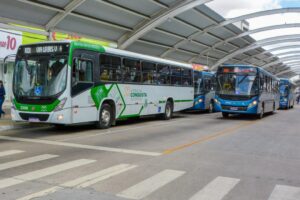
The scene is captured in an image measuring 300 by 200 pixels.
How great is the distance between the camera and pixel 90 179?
6578 millimetres

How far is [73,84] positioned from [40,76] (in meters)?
1.18

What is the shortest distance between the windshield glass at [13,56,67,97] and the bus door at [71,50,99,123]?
1.41 ft

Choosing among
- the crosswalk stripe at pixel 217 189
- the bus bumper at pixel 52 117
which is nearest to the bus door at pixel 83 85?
the bus bumper at pixel 52 117

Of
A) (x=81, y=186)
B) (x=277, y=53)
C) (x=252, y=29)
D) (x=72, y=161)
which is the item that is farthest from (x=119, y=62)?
(x=277, y=53)

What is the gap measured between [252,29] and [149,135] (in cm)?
3334

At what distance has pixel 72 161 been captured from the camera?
814 centimetres

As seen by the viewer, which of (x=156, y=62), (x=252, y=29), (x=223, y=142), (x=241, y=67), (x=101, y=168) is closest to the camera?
(x=101, y=168)

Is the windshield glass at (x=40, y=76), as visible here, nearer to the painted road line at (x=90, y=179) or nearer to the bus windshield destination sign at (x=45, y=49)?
the bus windshield destination sign at (x=45, y=49)

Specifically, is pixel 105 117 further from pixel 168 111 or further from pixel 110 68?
pixel 168 111

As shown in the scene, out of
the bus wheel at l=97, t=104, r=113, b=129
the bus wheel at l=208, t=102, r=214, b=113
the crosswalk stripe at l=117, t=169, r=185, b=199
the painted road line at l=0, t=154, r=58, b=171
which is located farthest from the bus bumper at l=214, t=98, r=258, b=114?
the crosswalk stripe at l=117, t=169, r=185, b=199

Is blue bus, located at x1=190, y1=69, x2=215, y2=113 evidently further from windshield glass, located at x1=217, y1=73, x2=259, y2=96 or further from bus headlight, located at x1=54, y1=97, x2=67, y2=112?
bus headlight, located at x1=54, y1=97, x2=67, y2=112

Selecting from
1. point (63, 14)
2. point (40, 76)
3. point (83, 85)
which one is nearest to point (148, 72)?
point (83, 85)

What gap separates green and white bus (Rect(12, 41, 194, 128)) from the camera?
12586 millimetres

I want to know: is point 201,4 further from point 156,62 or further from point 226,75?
point 156,62
